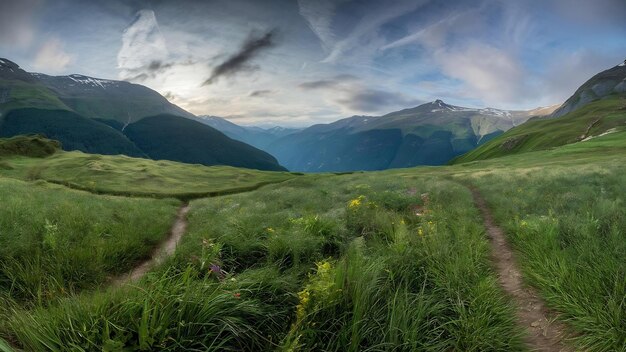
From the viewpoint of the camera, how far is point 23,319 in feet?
14.4

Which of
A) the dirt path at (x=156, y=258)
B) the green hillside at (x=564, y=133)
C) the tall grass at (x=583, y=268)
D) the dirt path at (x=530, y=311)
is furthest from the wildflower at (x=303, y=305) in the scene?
the green hillside at (x=564, y=133)

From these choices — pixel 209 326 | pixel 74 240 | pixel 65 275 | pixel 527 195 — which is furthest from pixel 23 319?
pixel 527 195

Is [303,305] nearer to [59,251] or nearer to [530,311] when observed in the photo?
[530,311]

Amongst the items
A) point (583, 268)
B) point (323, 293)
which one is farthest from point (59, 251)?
point (583, 268)

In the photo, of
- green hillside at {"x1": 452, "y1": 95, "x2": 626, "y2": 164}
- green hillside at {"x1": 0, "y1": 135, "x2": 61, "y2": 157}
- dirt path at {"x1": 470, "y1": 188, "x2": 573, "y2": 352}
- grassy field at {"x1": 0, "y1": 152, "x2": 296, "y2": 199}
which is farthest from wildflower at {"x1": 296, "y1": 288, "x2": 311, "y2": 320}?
green hillside at {"x1": 452, "y1": 95, "x2": 626, "y2": 164}

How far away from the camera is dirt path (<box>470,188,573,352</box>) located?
5.45 m

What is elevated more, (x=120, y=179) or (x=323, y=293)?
(x=120, y=179)

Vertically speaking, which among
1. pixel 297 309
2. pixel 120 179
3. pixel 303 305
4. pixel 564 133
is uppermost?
pixel 564 133

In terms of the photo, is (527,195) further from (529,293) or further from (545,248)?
(529,293)

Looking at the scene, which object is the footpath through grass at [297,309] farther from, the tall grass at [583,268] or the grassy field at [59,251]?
the grassy field at [59,251]

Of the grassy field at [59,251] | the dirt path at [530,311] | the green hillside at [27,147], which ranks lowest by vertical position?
the dirt path at [530,311]

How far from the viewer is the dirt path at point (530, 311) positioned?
17.9ft

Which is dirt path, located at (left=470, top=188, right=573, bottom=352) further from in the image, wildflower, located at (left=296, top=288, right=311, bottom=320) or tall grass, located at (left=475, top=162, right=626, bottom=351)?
wildflower, located at (left=296, top=288, right=311, bottom=320)

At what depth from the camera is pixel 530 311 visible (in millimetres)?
6301
